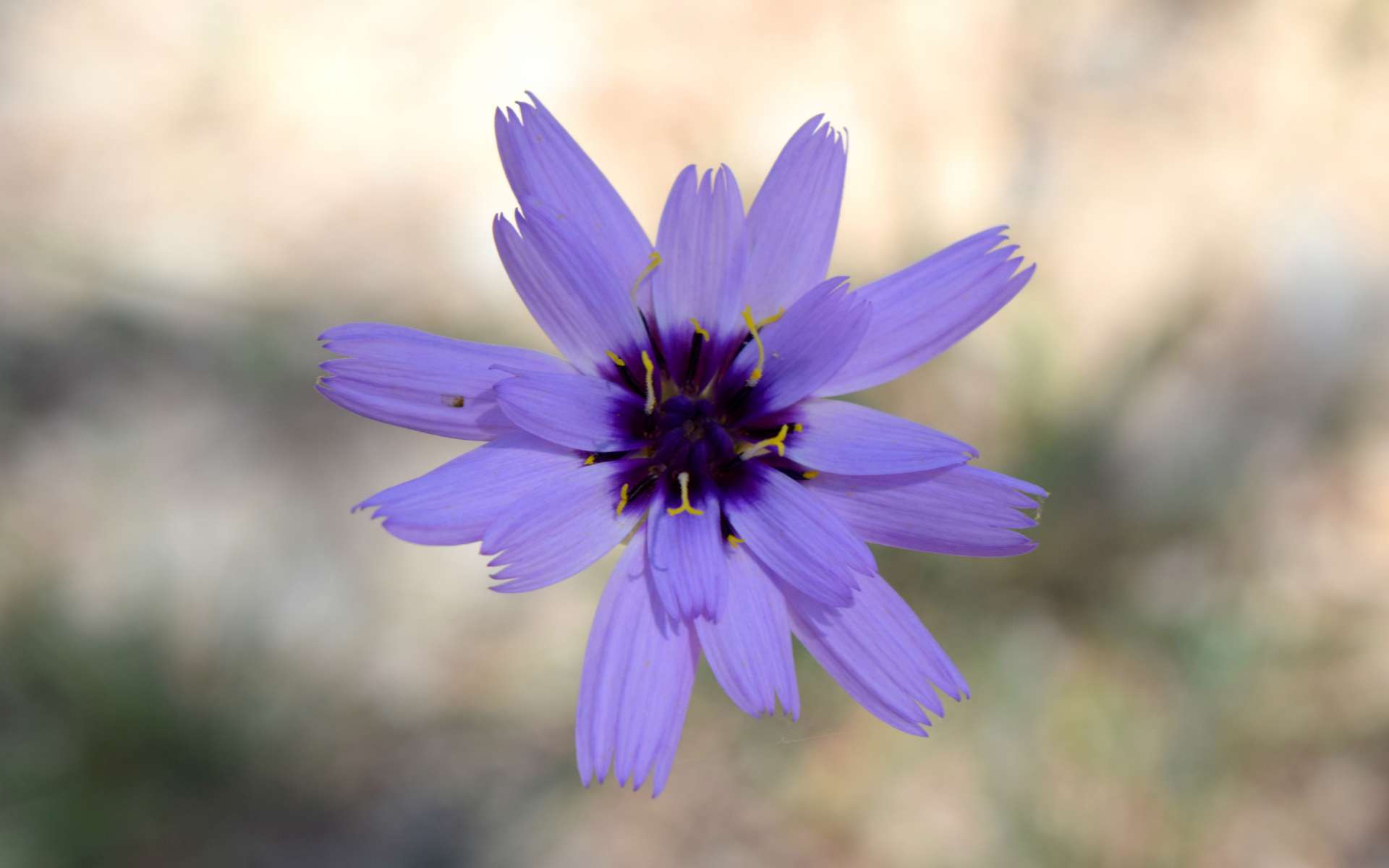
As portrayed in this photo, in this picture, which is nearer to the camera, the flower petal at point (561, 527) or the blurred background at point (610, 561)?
the flower petal at point (561, 527)

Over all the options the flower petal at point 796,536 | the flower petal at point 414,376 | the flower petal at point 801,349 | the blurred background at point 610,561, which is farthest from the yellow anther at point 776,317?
the blurred background at point 610,561

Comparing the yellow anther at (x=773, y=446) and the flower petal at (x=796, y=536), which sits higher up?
the yellow anther at (x=773, y=446)

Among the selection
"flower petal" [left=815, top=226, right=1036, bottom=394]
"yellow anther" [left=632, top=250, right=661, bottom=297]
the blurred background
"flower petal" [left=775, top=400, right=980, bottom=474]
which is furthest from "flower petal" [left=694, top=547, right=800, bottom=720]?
the blurred background

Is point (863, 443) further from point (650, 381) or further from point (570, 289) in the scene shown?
point (570, 289)

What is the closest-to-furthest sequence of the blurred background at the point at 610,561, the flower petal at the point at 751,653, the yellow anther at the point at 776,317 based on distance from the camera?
the flower petal at the point at 751,653 → the yellow anther at the point at 776,317 → the blurred background at the point at 610,561

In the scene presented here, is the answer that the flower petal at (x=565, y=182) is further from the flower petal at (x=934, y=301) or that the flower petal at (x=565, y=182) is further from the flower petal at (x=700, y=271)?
the flower petal at (x=934, y=301)

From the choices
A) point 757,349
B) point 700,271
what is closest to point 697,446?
point 757,349

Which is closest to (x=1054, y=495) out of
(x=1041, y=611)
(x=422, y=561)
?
(x=1041, y=611)

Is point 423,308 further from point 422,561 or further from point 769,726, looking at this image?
point 769,726
